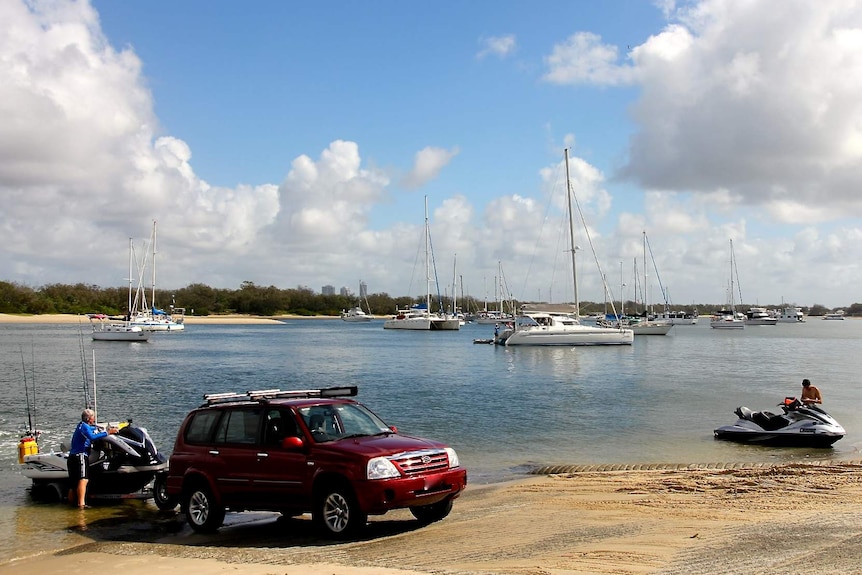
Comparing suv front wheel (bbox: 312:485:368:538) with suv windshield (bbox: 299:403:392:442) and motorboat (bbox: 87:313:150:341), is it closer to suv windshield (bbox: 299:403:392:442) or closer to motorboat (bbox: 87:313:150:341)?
suv windshield (bbox: 299:403:392:442)

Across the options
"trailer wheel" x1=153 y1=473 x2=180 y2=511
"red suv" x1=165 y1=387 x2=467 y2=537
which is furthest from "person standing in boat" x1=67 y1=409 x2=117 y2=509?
"red suv" x1=165 y1=387 x2=467 y2=537

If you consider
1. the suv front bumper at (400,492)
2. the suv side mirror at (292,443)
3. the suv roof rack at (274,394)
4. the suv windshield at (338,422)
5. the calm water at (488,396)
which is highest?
the suv roof rack at (274,394)

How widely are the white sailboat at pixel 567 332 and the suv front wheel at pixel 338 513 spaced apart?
64.3m

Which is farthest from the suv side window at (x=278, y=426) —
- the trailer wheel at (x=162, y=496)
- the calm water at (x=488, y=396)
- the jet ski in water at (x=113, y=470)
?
the jet ski in water at (x=113, y=470)

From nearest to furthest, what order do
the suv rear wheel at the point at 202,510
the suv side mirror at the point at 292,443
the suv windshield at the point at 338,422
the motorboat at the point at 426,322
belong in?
the suv side mirror at the point at 292,443 < the suv windshield at the point at 338,422 < the suv rear wheel at the point at 202,510 < the motorboat at the point at 426,322

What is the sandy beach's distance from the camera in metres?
8.52

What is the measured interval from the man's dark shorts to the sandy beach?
89.2 inches

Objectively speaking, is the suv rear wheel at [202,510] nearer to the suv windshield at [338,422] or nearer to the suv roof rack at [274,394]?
the suv roof rack at [274,394]

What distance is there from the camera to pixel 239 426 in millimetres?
11820

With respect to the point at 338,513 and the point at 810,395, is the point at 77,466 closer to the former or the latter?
the point at 338,513

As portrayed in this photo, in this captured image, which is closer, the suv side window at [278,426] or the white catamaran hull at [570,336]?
the suv side window at [278,426]

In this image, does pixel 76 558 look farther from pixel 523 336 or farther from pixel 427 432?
pixel 523 336

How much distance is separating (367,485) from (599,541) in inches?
123

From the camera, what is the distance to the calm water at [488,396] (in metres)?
19.8
